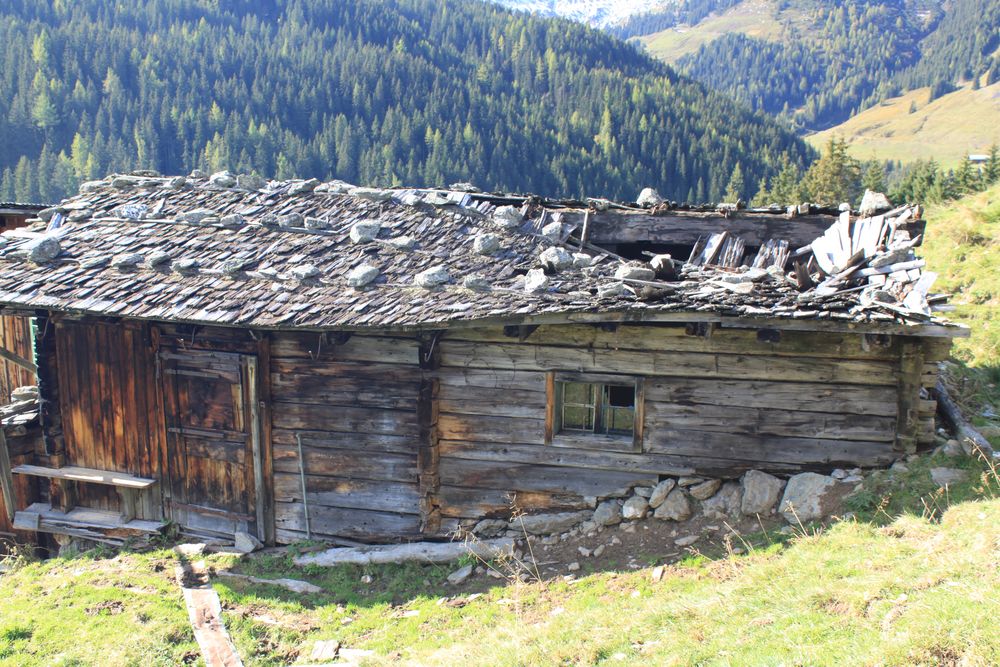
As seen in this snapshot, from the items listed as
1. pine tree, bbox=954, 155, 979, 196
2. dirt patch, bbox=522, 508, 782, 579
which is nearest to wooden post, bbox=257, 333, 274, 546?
dirt patch, bbox=522, 508, 782, 579

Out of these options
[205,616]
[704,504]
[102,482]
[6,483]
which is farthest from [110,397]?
[704,504]

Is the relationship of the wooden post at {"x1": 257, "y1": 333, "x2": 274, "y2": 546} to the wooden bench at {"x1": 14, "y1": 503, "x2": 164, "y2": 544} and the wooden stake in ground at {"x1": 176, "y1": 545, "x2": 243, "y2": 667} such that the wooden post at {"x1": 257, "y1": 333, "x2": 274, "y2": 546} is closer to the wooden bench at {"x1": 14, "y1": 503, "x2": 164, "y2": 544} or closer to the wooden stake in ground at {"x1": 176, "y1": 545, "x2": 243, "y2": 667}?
the wooden stake in ground at {"x1": 176, "y1": 545, "x2": 243, "y2": 667}

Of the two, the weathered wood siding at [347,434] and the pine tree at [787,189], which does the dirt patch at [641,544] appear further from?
the pine tree at [787,189]

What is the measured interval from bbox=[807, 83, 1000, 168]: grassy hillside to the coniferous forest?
46602 millimetres

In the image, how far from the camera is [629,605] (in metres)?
6.75

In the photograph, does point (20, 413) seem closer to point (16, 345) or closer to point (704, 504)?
point (16, 345)

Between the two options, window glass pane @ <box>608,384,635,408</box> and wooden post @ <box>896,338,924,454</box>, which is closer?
wooden post @ <box>896,338,924,454</box>

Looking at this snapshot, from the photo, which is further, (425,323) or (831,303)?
(425,323)

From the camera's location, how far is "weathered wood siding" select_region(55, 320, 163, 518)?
1012 cm

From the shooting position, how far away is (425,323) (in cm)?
804

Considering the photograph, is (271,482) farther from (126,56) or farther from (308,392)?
(126,56)

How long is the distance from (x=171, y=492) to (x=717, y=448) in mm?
6927

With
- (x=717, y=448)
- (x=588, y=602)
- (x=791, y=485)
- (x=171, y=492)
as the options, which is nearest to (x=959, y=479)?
(x=791, y=485)

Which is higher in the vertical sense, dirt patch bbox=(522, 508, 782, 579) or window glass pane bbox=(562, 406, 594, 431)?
window glass pane bbox=(562, 406, 594, 431)
